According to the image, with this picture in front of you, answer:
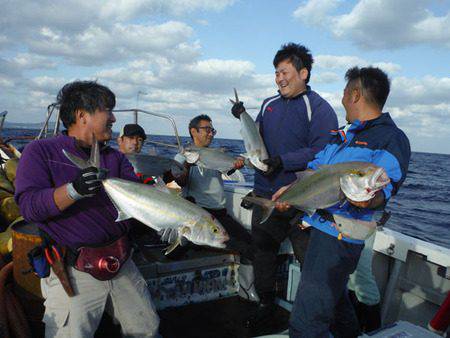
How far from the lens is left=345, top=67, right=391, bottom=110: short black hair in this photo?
9.08 feet

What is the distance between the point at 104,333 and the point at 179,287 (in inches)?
39.3

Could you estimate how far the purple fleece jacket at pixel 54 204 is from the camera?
254 centimetres

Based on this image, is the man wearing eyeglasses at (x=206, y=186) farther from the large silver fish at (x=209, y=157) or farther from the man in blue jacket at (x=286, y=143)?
the man in blue jacket at (x=286, y=143)

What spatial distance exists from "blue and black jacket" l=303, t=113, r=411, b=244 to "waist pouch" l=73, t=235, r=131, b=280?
165 centimetres

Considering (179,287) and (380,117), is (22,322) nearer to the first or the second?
(179,287)

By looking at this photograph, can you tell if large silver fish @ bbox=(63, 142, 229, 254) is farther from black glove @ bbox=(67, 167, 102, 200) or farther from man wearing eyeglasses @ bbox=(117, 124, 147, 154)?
man wearing eyeglasses @ bbox=(117, 124, 147, 154)

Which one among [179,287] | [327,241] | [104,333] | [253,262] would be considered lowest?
[104,333]

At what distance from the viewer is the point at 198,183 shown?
5.29 metres

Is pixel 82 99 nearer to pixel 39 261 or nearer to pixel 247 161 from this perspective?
pixel 39 261

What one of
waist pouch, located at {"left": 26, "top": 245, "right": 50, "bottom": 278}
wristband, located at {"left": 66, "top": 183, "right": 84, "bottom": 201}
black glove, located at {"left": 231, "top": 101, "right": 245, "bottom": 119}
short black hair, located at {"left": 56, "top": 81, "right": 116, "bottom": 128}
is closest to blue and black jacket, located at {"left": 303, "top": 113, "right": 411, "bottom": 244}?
black glove, located at {"left": 231, "top": 101, "right": 245, "bottom": 119}

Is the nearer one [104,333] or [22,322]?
[22,322]

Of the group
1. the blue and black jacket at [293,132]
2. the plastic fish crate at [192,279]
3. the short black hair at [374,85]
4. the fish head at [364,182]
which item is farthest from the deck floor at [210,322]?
the short black hair at [374,85]

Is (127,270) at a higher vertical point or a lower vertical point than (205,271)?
higher

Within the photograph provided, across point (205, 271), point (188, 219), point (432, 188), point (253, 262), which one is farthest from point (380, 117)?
point (432, 188)
